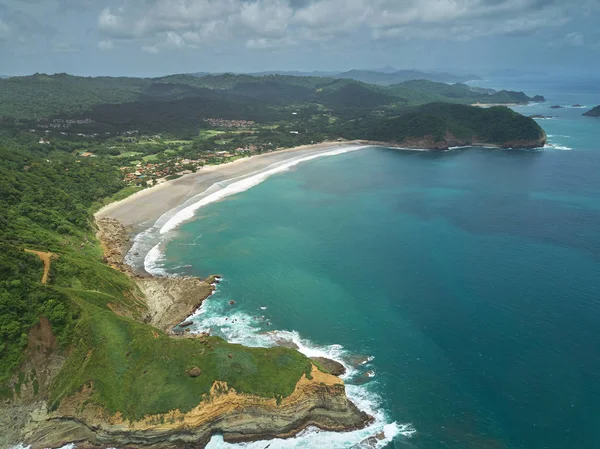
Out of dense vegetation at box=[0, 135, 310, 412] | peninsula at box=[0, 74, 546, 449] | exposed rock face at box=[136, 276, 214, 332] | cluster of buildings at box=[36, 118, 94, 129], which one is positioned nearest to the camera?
peninsula at box=[0, 74, 546, 449]

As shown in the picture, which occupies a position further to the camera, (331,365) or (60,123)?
(60,123)

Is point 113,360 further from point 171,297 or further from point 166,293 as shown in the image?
point 166,293

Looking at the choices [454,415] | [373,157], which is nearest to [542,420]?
[454,415]

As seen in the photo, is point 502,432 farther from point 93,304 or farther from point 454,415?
point 93,304

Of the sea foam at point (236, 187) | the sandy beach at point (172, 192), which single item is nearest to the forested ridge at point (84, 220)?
the sandy beach at point (172, 192)

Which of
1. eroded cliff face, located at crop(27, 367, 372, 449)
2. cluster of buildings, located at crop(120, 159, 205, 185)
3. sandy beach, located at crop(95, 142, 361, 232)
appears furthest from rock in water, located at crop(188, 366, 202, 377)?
cluster of buildings, located at crop(120, 159, 205, 185)

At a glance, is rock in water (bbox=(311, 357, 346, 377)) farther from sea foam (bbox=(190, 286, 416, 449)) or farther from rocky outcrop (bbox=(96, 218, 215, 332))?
rocky outcrop (bbox=(96, 218, 215, 332))

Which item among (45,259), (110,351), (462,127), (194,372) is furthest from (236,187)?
(462,127)
